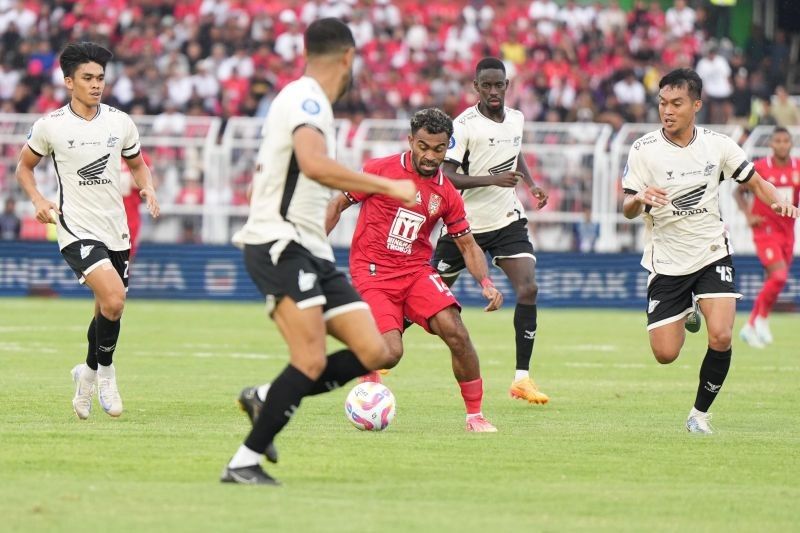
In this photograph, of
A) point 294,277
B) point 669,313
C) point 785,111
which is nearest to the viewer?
point 294,277

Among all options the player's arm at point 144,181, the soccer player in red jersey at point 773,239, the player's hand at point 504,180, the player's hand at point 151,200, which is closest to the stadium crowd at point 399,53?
the soccer player in red jersey at point 773,239

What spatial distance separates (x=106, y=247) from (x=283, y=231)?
3.81m

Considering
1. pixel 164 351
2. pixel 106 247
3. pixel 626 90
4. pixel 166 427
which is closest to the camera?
pixel 166 427

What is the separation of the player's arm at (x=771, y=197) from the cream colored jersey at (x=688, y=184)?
7cm

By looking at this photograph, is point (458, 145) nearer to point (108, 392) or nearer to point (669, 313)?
point (669, 313)

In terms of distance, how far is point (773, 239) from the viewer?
20.5 m

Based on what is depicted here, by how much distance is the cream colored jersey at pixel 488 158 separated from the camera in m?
13.8

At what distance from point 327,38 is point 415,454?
2755 mm

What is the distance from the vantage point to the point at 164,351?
17.7 m

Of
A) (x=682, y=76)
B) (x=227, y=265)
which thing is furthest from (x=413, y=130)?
(x=227, y=265)

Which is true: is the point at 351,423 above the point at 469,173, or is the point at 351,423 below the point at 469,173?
below

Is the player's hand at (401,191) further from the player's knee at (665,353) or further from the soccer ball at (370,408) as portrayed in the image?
the player's knee at (665,353)

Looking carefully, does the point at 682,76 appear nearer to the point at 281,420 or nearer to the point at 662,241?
the point at 662,241

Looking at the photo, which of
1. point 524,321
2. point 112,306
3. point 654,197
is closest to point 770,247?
point 524,321
